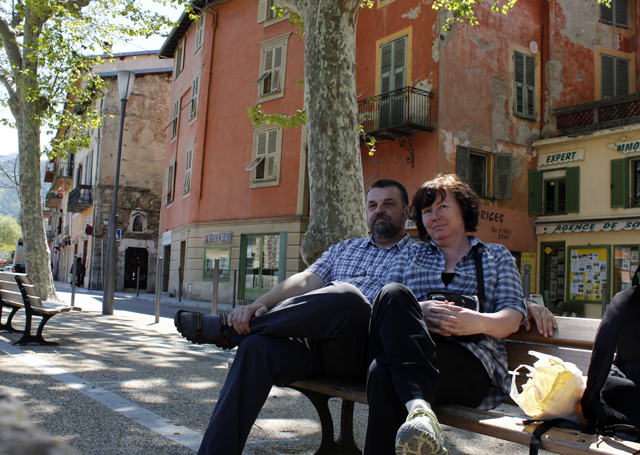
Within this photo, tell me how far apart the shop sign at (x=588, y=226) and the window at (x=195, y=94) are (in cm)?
1359

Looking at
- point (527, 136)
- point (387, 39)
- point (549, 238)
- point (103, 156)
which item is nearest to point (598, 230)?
point (549, 238)

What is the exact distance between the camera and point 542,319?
282 cm

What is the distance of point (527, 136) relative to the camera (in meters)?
18.2

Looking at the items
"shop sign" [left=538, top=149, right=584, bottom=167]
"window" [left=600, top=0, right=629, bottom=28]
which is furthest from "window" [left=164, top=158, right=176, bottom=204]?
"window" [left=600, top=0, right=629, bottom=28]

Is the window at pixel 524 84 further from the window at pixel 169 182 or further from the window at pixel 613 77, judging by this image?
the window at pixel 169 182

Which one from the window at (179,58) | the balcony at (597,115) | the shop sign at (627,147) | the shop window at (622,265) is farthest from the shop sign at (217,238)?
the shop sign at (627,147)

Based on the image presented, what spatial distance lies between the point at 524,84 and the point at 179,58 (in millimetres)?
15851

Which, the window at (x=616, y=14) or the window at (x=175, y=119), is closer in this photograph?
the window at (x=616, y=14)

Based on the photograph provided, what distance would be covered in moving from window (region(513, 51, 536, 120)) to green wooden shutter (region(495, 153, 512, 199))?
5.98 ft

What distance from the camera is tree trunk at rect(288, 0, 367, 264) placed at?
6.65m

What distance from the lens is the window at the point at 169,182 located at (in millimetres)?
25283

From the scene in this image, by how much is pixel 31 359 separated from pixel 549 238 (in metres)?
15.8

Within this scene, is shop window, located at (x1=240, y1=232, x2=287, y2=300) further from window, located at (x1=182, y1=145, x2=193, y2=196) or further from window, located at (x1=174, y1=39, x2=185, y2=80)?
window, located at (x1=174, y1=39, x2=185, y2=80)

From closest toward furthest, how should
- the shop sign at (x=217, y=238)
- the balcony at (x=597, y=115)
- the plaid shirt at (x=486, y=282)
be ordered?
the plaid shirt at (x=486, y=282) → the balcony at (x=597, y=115) → the shop sign at (x=217, y=238)
